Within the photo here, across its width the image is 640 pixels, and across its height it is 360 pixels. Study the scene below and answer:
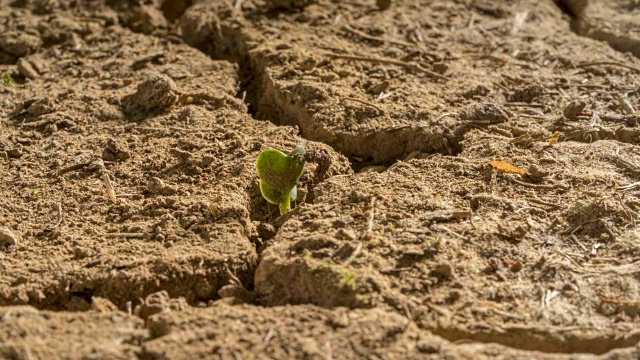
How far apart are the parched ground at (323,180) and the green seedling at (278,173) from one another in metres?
0.08

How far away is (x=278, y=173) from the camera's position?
2.50 meters

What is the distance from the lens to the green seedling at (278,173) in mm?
2496

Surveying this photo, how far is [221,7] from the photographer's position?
3828 mm

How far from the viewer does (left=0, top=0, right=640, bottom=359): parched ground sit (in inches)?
78.5

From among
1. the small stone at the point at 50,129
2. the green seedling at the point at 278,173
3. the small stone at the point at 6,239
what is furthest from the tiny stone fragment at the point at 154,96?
the small stone at the point at 6,239

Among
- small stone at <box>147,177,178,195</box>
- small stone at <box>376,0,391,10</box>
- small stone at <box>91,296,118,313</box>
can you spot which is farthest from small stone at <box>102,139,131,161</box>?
small stone at <box>376,0,391,10</box>

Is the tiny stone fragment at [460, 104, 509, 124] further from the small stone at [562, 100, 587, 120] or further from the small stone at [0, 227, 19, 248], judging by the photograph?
the small stone at [0, 227, 19, 248]

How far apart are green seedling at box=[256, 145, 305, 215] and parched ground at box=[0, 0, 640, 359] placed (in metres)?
0.08

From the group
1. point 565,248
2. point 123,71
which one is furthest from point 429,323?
point 123,71

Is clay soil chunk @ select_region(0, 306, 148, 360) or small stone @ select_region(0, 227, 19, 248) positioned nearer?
clay soil chunk @ select_region(0, 306, 148, 360)

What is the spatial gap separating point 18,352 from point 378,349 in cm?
91

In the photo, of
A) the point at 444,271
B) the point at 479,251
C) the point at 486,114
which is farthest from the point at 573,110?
the point at 444,271

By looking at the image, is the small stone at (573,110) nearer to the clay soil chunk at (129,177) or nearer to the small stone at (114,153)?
the clay soil chunk at (129,177)

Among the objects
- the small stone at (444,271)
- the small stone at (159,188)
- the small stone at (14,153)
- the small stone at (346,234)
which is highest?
the small stone at (444,271)
